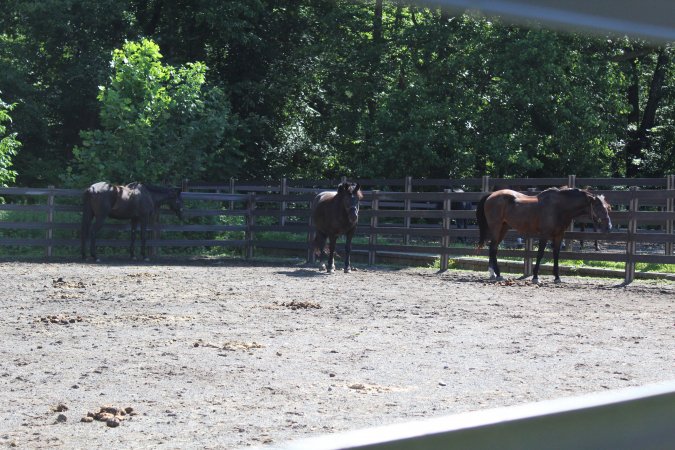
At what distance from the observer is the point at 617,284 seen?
43.2ft

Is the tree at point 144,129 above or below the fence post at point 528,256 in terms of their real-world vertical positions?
above

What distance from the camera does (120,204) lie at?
1742 centimetres

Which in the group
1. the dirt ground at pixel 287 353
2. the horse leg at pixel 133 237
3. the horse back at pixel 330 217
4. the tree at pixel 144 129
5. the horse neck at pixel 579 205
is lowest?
the dirt ground at pixel 287 353

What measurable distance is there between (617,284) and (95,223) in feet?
31.4

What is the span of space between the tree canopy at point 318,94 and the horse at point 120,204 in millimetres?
1980

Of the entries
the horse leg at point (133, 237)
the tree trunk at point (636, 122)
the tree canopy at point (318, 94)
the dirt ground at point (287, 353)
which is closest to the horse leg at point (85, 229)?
the horse leg at point (133, 237)

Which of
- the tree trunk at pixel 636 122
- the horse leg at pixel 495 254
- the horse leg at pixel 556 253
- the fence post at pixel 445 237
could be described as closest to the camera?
the horse leg at pixel 556 253

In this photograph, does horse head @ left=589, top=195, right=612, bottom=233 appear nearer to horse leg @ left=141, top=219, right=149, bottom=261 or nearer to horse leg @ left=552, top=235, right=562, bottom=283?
horse leg @ left=552, top=235, right=562, bottom=283

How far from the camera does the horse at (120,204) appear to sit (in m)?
17.2

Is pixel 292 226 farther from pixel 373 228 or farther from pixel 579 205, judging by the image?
pixel 579 205

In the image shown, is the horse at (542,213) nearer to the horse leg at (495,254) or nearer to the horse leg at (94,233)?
the horse leg at (495,254)

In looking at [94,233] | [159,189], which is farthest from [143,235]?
[94,233]

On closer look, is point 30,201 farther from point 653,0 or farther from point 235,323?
point 653,0

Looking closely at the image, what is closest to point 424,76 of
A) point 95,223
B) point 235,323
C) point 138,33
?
point 138,33
